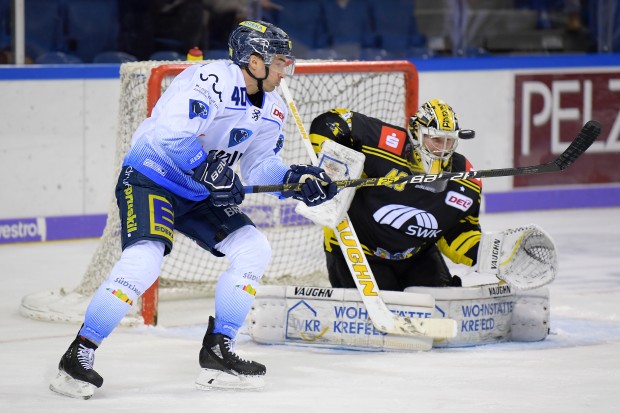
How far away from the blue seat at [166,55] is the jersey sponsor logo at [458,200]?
2.74m

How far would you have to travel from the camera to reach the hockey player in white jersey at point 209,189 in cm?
381

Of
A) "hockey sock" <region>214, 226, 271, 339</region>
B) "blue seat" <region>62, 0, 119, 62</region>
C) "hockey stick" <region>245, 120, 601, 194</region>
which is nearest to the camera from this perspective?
"hockey sock" <region>214, 226, 271, 339</region>

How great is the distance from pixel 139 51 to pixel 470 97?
201cm

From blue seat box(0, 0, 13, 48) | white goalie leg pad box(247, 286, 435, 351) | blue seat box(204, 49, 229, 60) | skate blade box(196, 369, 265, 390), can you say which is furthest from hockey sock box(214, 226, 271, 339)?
blue seat box(204, 49, 229, 60)

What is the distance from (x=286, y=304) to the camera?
4.70 m

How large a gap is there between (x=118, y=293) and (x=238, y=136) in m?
0.60

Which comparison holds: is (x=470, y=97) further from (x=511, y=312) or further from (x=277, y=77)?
(x=277, y=77)

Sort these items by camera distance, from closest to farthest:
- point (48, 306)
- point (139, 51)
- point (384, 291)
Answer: point (384, 291) → point (48, 306) → point (139, 51)

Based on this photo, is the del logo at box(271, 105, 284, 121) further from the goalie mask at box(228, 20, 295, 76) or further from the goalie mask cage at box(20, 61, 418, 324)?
the goalie mask cage at box(20, 61, 418, 324)

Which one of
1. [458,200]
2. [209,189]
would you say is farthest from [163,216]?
[458,200]

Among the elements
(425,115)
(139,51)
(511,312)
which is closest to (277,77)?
(425,115)

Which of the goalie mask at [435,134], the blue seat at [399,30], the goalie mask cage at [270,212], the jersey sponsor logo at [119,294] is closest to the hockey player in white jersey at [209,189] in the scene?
the jersey sponsor logo at [119,294]

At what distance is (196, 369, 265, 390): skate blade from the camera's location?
3.94m

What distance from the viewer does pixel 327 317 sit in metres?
4.64
